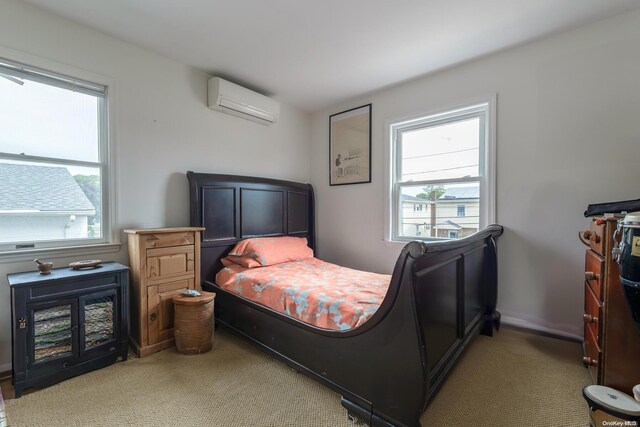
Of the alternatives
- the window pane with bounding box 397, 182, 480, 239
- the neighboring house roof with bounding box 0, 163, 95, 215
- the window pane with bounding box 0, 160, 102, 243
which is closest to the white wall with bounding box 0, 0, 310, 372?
the window pane with bounding box 0, 160, 102, 243

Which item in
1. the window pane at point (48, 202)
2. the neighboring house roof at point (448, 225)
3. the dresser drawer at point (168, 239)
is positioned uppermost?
the window pane at point (48, 202)

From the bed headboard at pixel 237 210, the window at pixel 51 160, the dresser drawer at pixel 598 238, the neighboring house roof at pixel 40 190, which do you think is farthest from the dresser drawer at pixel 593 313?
the neighboring house roof at pixel 40 190

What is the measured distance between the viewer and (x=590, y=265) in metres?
1.76

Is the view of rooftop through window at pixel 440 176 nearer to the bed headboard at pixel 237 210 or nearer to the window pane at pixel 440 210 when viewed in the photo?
the window pane at pixel 440 210

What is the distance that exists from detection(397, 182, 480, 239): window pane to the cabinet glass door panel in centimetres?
303

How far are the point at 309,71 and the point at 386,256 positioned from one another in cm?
225

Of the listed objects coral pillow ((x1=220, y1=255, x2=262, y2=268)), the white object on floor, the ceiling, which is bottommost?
the white object on floor

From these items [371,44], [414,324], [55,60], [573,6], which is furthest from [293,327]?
[573,6]

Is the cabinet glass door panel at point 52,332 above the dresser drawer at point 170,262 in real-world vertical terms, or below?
below

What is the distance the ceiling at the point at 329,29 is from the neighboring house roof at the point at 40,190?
3.92 feet

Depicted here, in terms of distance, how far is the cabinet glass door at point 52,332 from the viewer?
1699mm

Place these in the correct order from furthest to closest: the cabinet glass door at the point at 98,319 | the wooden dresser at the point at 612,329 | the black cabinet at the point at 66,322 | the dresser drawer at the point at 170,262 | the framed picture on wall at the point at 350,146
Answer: the framed picture on wall at the point at 350,146 → the dresser drawer at the point at 170,262 → the cabinet glass door at the point at 98,319 → the black cabinet at the point at 66,322 → the wooden dresser at the point at 612,329

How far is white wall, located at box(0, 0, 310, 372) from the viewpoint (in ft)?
6.31

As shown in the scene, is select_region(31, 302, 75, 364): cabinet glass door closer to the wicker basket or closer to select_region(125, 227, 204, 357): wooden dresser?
select_region(125, 227, 204, 357): wooden dresser
